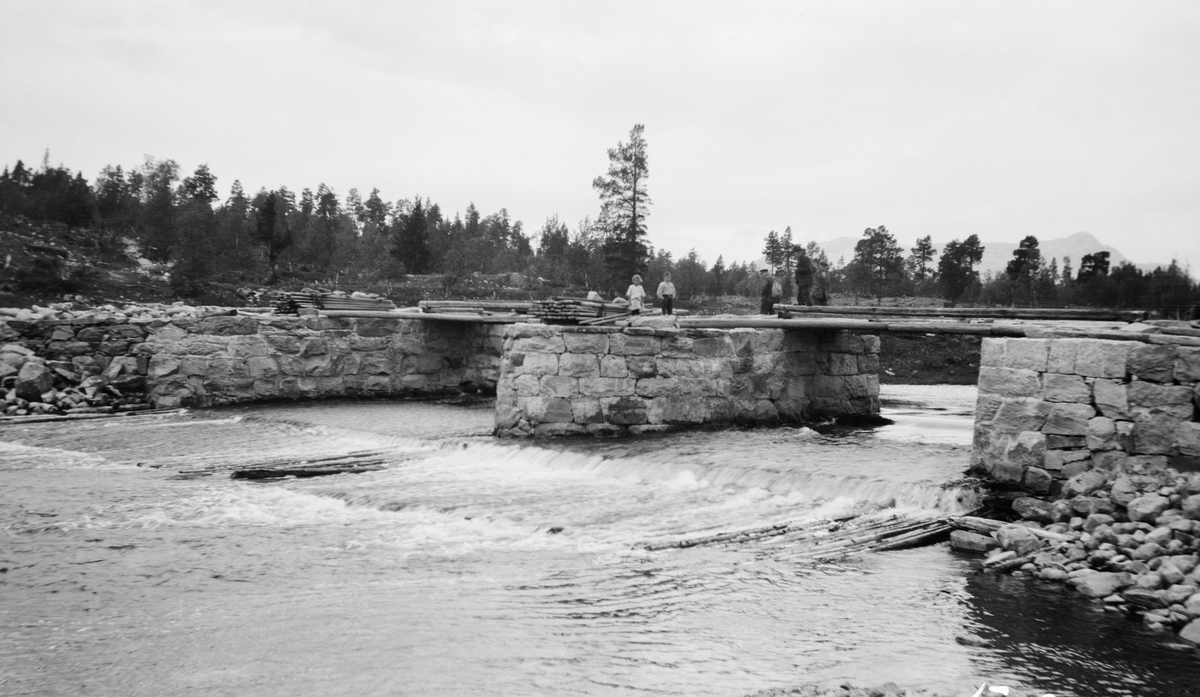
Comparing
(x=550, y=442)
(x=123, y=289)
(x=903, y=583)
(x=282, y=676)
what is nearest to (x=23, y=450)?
(x=550, y=442)

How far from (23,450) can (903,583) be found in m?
12.6

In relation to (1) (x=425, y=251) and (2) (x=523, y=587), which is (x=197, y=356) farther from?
(1) (x=425, y=251)

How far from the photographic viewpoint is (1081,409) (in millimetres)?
8820

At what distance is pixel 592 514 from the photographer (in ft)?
29.7

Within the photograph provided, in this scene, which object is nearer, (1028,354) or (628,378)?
(1028,354)

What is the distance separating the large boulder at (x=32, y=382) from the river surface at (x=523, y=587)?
5.12m

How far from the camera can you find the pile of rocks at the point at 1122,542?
6.40 m

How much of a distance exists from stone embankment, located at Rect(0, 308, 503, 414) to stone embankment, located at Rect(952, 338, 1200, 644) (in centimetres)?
1333

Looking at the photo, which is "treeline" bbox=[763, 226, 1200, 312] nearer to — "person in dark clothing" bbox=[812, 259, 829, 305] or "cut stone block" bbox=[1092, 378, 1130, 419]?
"person in dark clothing" bbox=[812, 259, 829, 305]

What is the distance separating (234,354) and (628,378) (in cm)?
902

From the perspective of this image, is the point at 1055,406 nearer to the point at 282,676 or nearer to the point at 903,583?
the point at 903,583

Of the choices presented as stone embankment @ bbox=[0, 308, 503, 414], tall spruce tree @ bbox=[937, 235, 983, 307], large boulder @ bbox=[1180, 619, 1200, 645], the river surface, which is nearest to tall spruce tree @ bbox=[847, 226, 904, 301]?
tall spruce tree @ bbox=[937, 235, 983, 307]

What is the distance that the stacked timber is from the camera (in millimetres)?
19062

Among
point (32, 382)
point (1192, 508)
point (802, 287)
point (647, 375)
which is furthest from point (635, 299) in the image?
point (32, 382)
